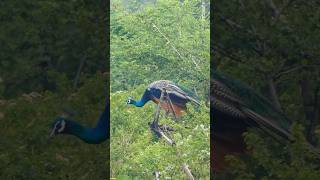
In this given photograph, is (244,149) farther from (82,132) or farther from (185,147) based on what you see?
(82,132)

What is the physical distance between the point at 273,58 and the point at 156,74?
1.10 m

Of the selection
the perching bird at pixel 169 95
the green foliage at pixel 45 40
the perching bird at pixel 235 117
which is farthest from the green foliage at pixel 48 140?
the perching bird at pixel 235 117

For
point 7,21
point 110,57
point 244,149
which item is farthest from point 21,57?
point 244,149

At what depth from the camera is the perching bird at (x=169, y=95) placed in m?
6.50

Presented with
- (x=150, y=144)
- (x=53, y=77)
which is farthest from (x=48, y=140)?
(x=150, y=144)

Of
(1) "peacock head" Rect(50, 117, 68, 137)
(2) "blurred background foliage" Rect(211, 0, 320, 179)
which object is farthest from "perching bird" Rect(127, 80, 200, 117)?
(1) "peacock head" Rect(50, 117, 68, 137)

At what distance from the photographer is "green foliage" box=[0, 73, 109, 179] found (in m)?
6.22

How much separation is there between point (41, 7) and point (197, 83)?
160cm

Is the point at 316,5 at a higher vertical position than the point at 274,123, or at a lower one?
higher

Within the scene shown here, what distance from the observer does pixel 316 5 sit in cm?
631

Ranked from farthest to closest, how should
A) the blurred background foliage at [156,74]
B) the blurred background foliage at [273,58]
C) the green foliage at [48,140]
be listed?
the blurred background foliage at [156,74], the blurred background foliage at [273,58], the green foliage at [48,140]

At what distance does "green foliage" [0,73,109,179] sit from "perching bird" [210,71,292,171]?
102 cm

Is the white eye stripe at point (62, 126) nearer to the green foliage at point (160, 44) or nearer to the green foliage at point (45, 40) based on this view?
the green foliage at point (45, 40)

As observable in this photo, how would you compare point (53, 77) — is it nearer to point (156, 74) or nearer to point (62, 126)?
point (62, 126)
